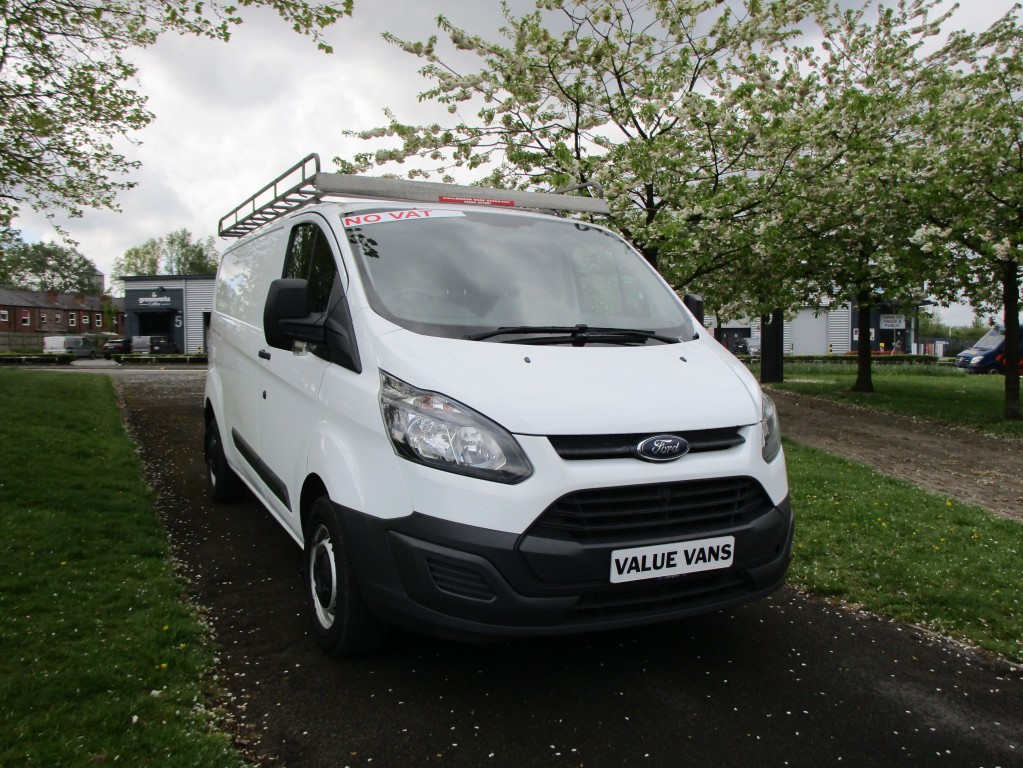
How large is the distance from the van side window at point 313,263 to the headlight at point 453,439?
43.6 inches

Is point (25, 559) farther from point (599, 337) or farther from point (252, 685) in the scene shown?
point (599, 337)

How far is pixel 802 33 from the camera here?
13727 millimetres

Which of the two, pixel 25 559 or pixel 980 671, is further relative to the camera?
pixel 25 559

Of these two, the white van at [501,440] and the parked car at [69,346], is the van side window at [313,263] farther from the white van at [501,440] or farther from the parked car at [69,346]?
the parked car at [69,346]

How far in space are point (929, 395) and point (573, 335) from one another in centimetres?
1682

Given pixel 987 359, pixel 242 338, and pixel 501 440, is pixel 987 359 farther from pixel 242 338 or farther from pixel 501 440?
pixel 501 440

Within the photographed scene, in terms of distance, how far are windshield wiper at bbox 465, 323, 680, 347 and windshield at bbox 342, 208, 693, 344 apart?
2 centimetres

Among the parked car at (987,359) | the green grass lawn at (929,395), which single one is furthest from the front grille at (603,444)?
the parked car at (987,359)

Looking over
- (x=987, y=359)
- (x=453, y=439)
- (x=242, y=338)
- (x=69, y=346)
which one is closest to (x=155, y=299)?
(x=69, y=346)

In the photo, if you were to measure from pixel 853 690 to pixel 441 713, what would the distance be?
1.81 meters

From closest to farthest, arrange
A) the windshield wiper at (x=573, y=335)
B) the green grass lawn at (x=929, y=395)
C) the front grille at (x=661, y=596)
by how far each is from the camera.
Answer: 1. the front grille at (x=661, y=596)
2. the windshield wiper at (x=573, y=335)
3. the green grass lawn at (x=929, y=395)

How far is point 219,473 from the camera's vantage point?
646cm

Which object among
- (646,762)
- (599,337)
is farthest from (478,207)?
(646,762)

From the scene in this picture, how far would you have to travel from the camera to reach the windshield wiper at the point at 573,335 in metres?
3.41
